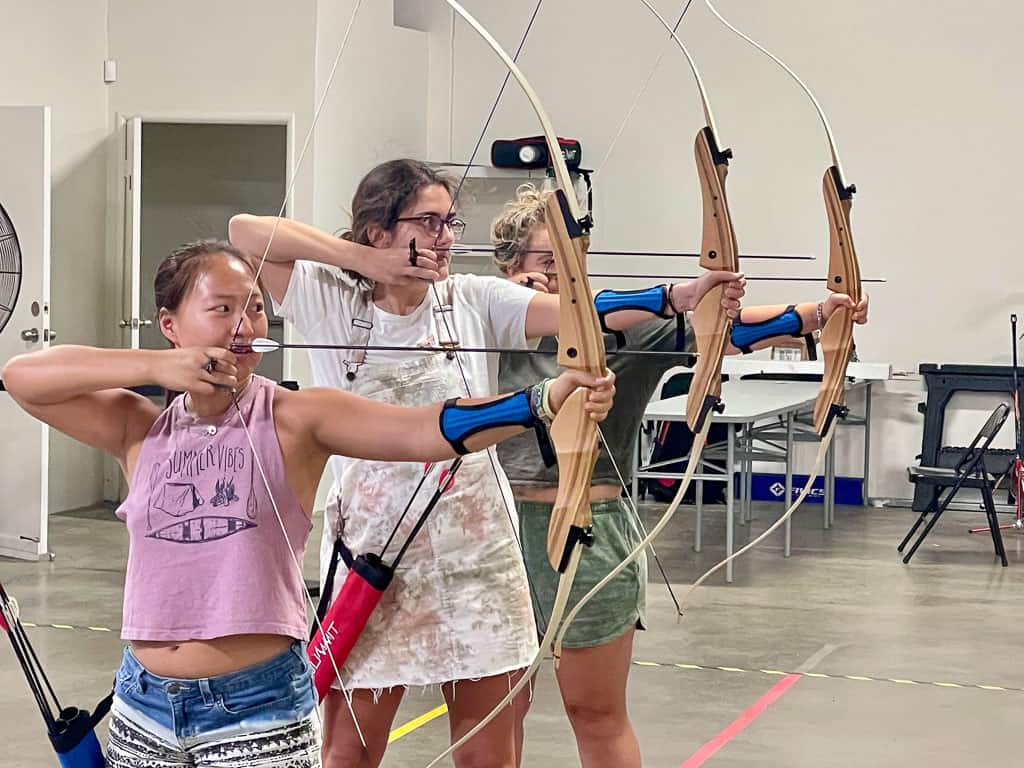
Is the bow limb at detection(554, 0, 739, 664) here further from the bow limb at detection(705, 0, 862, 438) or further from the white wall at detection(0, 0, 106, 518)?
the white wall at detection(0, 0, 106, 518)

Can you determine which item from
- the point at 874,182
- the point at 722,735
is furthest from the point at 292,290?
the point at 874,182

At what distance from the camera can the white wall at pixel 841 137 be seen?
22.6ft

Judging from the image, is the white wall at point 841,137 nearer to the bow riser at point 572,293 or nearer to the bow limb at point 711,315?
the bow limb at point 711,315

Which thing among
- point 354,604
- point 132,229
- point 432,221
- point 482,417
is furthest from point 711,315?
point 132,229

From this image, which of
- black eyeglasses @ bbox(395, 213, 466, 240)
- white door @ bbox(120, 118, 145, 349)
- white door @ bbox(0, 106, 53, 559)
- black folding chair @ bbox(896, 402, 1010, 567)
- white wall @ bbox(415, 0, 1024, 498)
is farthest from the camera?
white wall @ bbox(415, 0, 1024, 498)

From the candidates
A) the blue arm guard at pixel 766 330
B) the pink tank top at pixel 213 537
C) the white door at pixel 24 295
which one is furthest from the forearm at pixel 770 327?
the white door at pixel 24 295

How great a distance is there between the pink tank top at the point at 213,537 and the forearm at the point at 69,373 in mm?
94

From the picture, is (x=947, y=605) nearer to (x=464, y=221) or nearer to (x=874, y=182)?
(x=874, y=182)

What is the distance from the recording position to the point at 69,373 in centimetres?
143

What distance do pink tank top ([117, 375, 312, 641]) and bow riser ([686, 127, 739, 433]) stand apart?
1.63 feet

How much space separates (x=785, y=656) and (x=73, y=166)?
4023 mm

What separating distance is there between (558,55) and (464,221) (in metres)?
5.89

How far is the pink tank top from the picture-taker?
1.40 m

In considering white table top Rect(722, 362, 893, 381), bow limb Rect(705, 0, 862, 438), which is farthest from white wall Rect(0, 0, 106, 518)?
bow limb Rect(705, 0, 862, 438)
